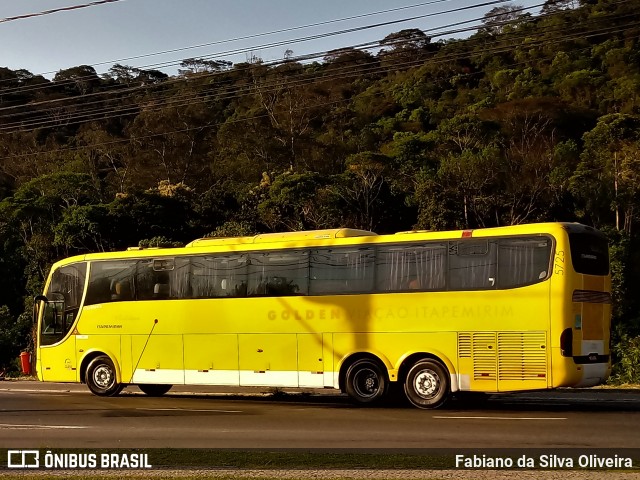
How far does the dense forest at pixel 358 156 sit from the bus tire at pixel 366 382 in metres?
8.63

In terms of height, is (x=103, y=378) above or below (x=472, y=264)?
below

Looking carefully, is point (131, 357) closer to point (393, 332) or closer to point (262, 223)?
point (393, 332)

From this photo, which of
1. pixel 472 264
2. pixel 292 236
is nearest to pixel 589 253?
pixel 472 264

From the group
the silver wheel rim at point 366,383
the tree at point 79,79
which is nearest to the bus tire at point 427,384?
the silver wheel rim at point 366,383

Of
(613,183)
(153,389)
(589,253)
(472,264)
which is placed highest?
(613,183)

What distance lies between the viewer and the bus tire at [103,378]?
21.3 meters

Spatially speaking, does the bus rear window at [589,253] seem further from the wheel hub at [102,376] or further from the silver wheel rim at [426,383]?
the wheel hub at [102,376]

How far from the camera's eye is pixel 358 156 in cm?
3750

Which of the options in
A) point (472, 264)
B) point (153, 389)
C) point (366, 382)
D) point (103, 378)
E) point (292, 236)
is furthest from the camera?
point (153, 389)

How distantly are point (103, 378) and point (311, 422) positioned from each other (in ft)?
27.3

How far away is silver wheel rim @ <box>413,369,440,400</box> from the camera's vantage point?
17.1m

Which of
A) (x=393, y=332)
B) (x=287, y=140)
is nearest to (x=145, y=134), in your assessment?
(x=287, y=140)

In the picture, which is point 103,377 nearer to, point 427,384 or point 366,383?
point 366,383

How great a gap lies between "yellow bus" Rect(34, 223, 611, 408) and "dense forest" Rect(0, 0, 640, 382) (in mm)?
8182
